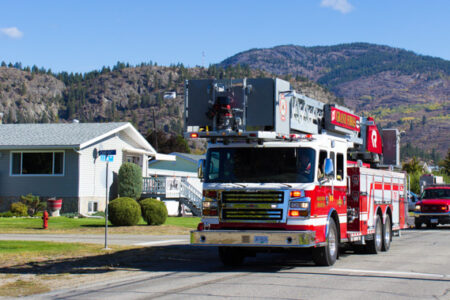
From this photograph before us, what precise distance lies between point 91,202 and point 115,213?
9.13 m

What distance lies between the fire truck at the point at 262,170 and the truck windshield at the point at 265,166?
0.07 feet

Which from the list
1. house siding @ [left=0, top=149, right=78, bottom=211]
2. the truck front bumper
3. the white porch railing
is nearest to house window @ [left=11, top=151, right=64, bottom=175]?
house siding @ [left=0, top=149, right=78, bottom=211]

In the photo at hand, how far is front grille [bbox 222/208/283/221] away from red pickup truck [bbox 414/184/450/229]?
20.2 meters

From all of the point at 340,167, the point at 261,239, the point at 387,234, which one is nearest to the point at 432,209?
the point at 387,234

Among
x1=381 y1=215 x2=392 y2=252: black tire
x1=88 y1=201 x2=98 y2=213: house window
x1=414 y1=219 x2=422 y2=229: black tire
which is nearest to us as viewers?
x1=381 y1=215 x2=392 y2=252: black tire

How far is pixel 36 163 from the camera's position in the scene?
3569cm

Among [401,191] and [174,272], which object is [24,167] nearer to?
[401,191]

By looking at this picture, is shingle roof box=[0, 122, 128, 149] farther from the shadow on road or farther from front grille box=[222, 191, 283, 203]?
front grille box=[222, 191, 283, 203]

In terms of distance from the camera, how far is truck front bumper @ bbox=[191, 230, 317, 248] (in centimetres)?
1292

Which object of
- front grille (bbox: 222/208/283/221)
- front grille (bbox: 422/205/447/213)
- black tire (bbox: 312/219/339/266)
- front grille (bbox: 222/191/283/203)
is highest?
front grille (bbox: 222/191/283/203)

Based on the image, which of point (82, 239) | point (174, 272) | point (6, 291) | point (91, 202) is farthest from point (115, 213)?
point (6, 291)

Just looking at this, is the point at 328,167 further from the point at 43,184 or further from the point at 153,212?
the point at 43,184

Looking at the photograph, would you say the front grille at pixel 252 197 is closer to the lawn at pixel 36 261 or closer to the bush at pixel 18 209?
the lawn at pixel 36 261

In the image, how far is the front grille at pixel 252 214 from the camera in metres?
13.2
